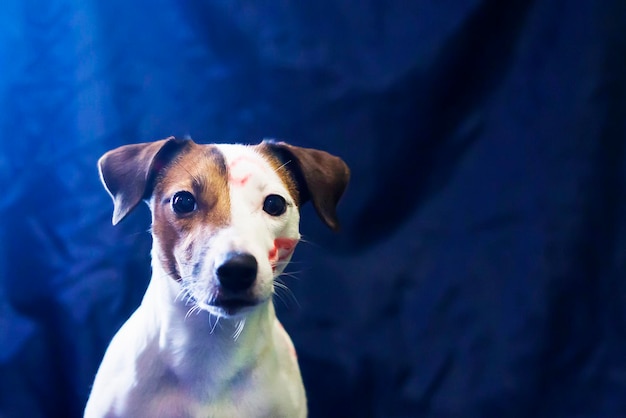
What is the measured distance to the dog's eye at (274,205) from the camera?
783mm

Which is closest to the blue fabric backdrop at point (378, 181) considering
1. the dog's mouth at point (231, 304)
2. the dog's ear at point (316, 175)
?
the dog's ear at point (316, 175)

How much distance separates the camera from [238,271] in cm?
69

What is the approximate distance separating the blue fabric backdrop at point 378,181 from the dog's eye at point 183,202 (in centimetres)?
32

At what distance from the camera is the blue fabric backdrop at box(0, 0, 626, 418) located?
1.07 meters

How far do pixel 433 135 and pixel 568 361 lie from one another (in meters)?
0.43

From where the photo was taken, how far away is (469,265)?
44.2 inches

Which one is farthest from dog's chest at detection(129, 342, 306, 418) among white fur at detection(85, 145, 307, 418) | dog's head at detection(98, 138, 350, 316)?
dog's head at detection(98, 138, 350, 316)

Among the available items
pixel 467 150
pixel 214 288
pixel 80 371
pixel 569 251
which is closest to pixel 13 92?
pixel 80 371

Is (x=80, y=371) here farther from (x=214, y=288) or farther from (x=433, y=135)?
(x=433, y=135)

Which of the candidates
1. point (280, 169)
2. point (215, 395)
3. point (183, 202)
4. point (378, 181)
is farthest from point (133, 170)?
point (378, 181)

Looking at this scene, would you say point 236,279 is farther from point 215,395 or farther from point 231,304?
point 215,395

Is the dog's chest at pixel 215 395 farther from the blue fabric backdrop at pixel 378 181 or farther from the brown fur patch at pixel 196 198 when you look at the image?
the blue fabric backdrop at pixel 378 181

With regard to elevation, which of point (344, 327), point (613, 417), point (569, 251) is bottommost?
point (613, 417)

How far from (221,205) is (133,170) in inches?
4.7
